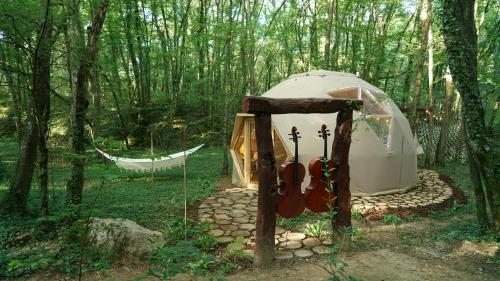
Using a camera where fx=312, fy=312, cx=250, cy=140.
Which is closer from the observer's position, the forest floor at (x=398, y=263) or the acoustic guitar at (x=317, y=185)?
the forest floor at (x=398, y=263)

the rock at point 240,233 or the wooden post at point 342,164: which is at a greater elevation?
the wooden post at point 342,164

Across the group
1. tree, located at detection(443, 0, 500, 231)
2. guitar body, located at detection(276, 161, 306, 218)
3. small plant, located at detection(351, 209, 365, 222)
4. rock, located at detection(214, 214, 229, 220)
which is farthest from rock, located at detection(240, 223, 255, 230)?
tree, located at detection(443, 0, 500, 231)

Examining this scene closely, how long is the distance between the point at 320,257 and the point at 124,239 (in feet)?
7.19

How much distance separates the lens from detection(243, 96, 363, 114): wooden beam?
3.10 meters

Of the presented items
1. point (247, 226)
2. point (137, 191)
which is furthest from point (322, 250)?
point (137, 191)

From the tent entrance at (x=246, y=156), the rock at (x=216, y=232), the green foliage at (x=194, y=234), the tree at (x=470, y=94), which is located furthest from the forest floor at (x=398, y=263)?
the tent entrance at (x=246, y=156)

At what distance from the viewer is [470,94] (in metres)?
3.50

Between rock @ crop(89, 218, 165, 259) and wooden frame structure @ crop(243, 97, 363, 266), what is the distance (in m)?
1.16

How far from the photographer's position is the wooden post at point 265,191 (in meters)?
3.21

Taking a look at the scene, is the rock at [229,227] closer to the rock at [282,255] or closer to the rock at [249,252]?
the rock at [249,252]

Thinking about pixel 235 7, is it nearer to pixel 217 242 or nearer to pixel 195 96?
pixel 195 96

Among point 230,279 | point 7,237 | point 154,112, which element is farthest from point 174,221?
point 154,112

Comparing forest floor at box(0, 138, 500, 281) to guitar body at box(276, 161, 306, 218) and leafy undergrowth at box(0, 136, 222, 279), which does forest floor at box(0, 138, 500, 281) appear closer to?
leafy undergrowth at box(0, 136, 222, 279)

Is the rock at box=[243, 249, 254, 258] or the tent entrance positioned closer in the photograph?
the rock at box=[243, 249, 254, 258]
